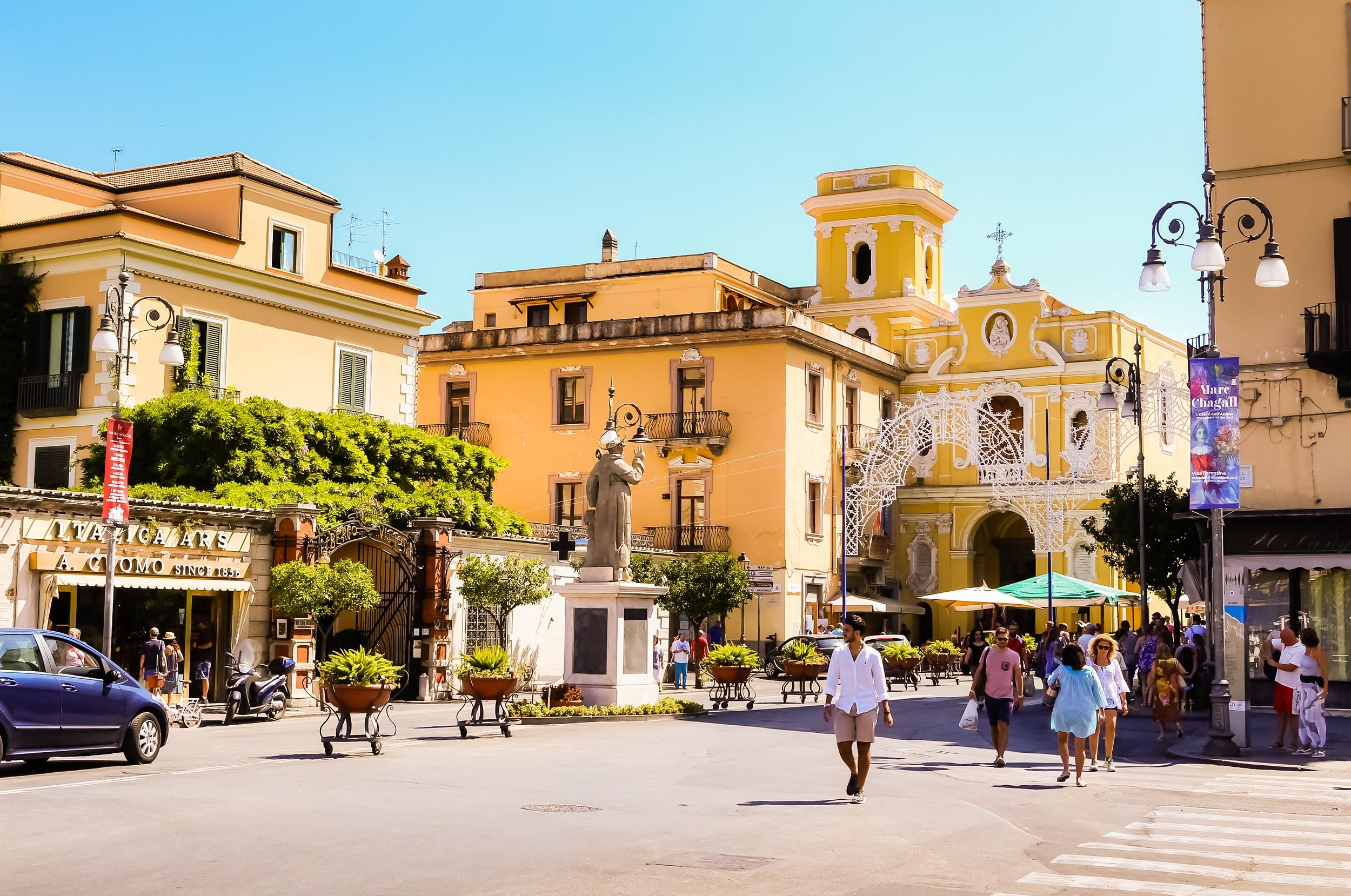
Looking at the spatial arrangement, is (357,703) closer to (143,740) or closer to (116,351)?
(143,740)

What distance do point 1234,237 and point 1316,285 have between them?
1.52 meters

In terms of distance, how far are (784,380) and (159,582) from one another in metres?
26.0

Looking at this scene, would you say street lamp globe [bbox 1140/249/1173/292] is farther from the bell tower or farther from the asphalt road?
the bell tower

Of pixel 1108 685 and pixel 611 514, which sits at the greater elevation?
pixel 611 514

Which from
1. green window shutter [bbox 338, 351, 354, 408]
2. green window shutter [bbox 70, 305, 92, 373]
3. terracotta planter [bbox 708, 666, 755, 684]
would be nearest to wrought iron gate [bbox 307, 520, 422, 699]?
green window shutter [bbox 338, 351, 354, 408]

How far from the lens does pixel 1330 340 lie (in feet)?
78.7

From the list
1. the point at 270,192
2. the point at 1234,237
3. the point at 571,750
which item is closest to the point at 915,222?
the point at 270,192

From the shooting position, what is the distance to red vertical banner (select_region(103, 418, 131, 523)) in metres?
21.1

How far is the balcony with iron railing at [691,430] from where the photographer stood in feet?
161

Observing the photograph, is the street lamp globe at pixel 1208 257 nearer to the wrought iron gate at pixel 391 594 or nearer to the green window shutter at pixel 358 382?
the wrought iron gate at pixel 391 594

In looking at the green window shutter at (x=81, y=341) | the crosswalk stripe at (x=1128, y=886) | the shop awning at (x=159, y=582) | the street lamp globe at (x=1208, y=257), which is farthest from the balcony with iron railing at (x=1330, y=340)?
the green window shutter at (x=81, y=341)

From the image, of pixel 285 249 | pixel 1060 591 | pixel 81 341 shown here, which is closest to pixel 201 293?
pixel 81 341

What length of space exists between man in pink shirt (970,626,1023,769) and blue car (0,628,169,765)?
9487 mm

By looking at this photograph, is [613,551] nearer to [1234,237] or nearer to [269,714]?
[269,714]
